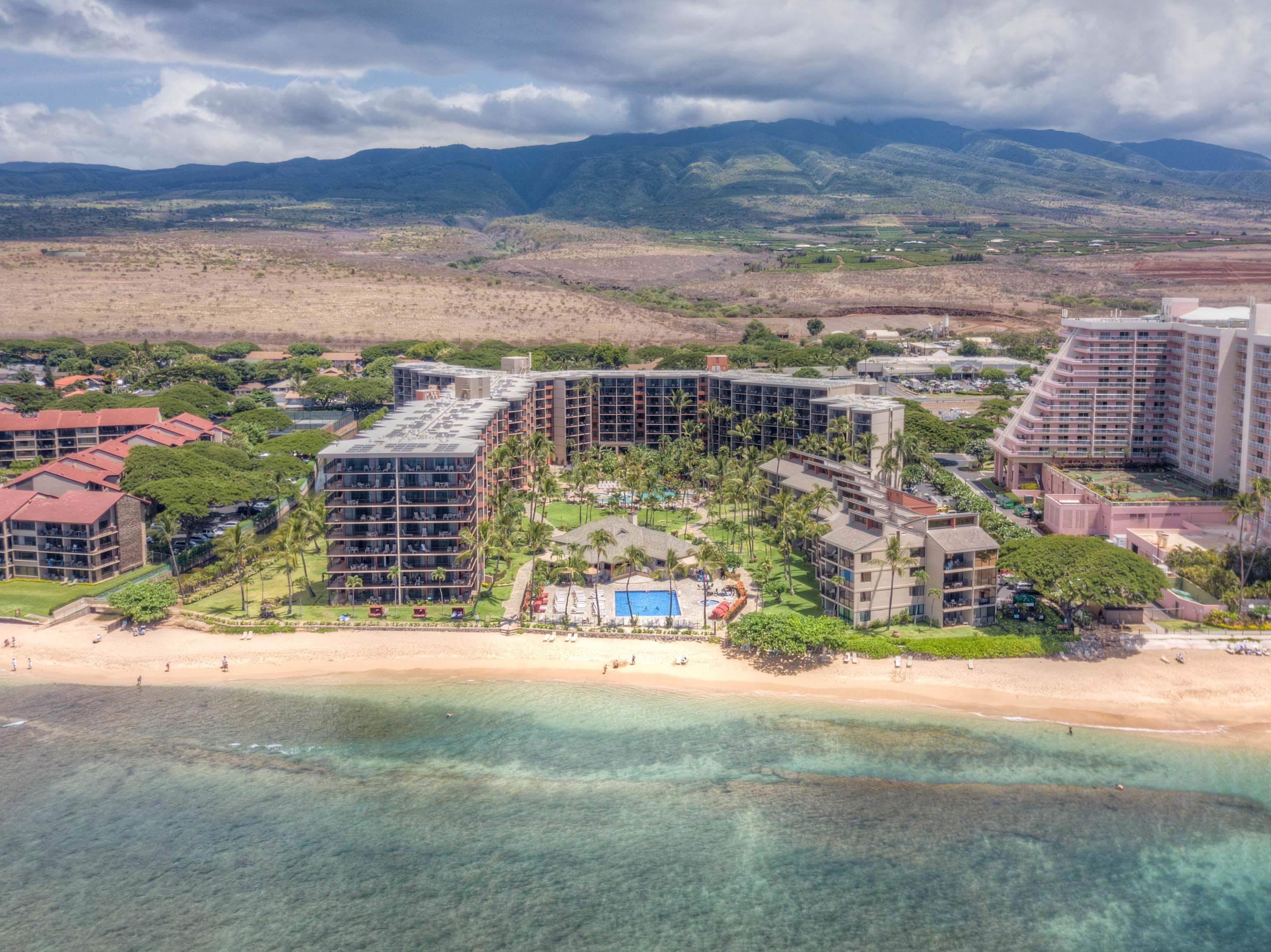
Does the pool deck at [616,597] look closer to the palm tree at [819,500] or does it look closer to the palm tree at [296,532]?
the palm tree at [819,500]

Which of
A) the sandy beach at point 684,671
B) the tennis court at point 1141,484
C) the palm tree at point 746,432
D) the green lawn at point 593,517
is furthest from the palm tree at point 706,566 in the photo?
the tennis court at point 1141,484

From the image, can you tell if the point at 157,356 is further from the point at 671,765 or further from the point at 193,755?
the point at 671,765

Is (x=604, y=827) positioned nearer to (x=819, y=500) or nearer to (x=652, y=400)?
(x=819, y=500)

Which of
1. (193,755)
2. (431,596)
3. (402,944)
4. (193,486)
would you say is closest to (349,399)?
(193,486)

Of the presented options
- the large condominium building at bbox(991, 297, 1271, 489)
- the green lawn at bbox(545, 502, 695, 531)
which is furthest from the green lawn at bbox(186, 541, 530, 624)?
the large condominium building at bbox(991, 297, 1271, 489)

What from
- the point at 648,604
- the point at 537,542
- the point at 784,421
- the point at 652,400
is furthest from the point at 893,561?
the point at 652,400

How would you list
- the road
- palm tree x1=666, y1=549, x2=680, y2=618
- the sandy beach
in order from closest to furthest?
the sandy beach < palm tree x1=666, y1=549, x2=680, y2=618 < the road

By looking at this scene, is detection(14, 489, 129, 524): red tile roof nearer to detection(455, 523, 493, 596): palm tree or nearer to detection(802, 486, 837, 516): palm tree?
detection(455, 523, 493, 596): palm tree
